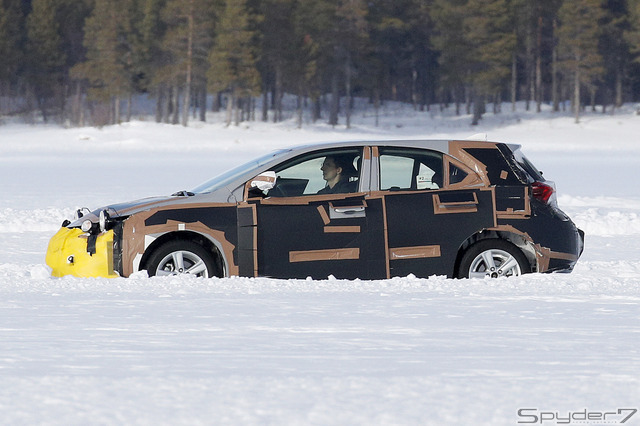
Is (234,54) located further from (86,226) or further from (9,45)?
(86,226)

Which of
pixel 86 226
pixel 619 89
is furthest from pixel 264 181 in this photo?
pixel 619 89

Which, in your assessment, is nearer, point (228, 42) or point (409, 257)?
point (409, 257)

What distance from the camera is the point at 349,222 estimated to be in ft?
27.8

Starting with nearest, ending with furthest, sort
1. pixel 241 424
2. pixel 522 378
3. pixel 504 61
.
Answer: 1. pixel 241 424
2. pixel 522 378
3. pixel 504 61

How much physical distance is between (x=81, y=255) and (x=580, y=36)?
260 ft

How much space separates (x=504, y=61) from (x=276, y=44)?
18.6 meters

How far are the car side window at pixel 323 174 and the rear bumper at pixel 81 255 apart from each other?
1.39 metres

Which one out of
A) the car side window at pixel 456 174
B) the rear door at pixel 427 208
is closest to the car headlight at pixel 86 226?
the rear door at pixel 427 208

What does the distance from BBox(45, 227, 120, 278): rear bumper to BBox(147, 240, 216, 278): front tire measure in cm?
35

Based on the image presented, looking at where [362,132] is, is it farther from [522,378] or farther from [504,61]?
[522,378]

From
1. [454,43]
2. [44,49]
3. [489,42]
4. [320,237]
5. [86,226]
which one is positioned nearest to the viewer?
[320,237]

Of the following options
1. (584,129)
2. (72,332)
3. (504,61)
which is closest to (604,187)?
(72,332)

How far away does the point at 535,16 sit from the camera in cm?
9444

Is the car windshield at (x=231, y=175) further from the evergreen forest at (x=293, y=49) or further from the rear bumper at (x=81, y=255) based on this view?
the evergreen forest at (x=293, y=49)
